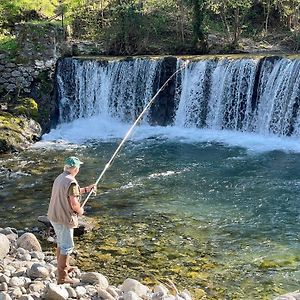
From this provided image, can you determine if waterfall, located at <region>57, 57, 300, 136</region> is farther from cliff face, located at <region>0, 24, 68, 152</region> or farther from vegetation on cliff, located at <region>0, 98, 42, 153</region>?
vegetation on cliff, located at <region>0, 98, 42, 153</region>

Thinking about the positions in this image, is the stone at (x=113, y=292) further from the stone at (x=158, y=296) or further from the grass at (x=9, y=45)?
the grass at (x=9, y=45)

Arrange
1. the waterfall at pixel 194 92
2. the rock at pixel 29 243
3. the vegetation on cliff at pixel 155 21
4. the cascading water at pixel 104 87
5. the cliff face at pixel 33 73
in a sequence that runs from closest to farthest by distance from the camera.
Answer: the rock at pixel 29 243 → the waterfall at pixel 194 92 → the cliff face at pixel 33 73 → the cascading water at pixel 104 87 → the vegetation on cliff at pixel 155 21

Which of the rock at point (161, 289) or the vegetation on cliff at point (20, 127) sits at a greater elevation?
the rock at point (161, 289)

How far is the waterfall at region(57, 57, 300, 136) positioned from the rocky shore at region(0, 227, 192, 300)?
11515 mm

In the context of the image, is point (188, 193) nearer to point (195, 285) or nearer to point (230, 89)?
point (195, 285)

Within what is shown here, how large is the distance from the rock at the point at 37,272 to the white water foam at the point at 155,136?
9956 millimetres

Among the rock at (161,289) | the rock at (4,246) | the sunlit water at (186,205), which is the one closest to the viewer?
the rock at (161,289)

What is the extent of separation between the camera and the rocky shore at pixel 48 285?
7012 millimetres

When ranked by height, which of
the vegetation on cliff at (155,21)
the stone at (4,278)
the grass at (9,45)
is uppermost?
the vegetation on cliff at (155,21)

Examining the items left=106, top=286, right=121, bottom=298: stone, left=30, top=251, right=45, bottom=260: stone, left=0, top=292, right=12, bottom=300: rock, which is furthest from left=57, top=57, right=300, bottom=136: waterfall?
left=0, top=292, right=12, bottom=300: rock

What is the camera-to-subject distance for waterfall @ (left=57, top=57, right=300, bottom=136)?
18.8m

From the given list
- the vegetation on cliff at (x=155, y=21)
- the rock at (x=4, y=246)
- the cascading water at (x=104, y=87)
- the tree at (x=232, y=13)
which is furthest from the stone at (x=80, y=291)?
the tree at (x=232, y=13)

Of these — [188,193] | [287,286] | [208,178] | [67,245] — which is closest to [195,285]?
[287,286]

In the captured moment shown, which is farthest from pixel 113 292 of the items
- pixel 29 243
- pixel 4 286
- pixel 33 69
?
pixel 33 69
